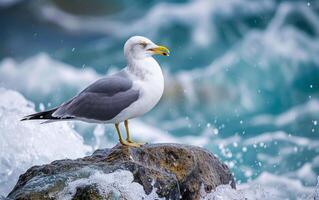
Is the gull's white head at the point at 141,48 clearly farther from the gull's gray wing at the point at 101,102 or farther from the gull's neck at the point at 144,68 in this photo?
the gull's gray wing at the point at 101,102

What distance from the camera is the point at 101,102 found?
19.0 ft

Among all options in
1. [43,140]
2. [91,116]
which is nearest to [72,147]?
[43,140]

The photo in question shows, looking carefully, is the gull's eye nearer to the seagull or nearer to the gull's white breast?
the seagull

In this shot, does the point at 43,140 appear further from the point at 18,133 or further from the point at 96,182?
→ the point at 96,182

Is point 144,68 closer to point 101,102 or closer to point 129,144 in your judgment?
point 101,102

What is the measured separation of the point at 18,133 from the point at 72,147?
1470mm

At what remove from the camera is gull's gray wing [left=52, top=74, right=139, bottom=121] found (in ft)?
18.9

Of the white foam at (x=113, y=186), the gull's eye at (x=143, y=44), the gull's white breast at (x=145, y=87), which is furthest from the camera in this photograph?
the gull's eye at (x=143, y=44)

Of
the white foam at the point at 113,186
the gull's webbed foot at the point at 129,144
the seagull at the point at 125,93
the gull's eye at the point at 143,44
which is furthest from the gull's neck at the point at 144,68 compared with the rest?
the white foam at the point at 113,186

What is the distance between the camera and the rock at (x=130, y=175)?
5180 millimetres

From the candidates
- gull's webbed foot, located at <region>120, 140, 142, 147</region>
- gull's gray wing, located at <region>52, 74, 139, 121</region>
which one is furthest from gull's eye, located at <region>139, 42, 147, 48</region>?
gull's webbed foot, located at <region>120, 140, 142, 147</region>

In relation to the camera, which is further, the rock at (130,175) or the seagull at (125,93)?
the seagull at (125,93)

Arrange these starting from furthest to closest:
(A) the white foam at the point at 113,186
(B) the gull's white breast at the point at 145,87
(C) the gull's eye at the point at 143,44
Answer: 1. (C) the gull's eye at the point at 143,44
2. (B) the gull's white breast at the point at 145,87
3. (A) the white foam at the point at 113,186

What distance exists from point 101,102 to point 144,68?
0.45 metres
